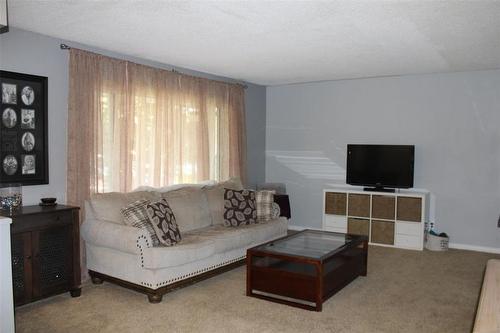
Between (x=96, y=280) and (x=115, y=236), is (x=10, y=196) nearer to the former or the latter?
(x=115, y=236)

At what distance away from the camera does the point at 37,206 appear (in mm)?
3900

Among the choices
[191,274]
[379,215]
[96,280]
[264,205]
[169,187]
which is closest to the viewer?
[191,274]

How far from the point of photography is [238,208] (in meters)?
5.09

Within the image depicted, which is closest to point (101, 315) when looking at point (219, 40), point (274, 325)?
point (274, 325)

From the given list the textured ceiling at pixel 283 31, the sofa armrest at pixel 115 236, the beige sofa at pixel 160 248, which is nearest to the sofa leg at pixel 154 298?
the beige sofa at pixel 160 248

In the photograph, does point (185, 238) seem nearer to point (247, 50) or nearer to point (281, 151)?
point (247, 50)

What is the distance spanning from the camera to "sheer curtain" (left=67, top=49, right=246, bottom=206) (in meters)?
4.35

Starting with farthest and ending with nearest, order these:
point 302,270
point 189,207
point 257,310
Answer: point 189,207
point 302,270
point 257,310

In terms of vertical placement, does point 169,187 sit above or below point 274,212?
above

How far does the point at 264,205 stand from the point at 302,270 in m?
1.56

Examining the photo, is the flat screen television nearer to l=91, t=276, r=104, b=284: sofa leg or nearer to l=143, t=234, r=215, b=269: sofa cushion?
l=143, t=234, r=215, b=269: sofa cushion

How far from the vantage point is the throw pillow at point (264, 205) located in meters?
5.34

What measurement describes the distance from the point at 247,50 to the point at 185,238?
6.70 feet

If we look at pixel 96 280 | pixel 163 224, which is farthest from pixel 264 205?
pixel 96 280
